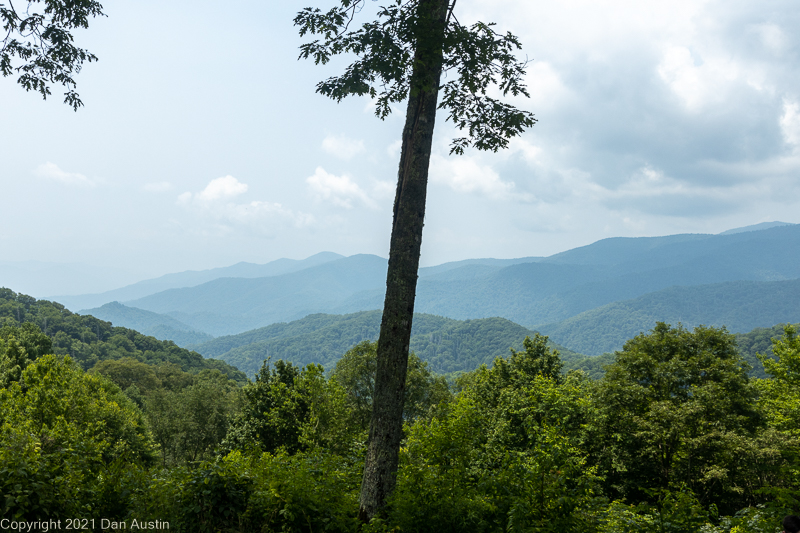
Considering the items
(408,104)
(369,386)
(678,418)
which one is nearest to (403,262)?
(408,104)

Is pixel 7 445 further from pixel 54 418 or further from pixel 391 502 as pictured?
pixel 54 418

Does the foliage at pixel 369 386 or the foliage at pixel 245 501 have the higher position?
the foliage at pixel 245 501

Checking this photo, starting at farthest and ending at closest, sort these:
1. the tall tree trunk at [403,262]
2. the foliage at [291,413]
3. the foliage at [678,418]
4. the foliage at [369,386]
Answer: the foliage at [369,386], the foliage at [291,413], the foliage at [678,418], the tall tree trunk at [403,262]

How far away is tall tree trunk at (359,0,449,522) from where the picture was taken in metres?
5.56

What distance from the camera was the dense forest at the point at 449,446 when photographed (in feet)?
16.3

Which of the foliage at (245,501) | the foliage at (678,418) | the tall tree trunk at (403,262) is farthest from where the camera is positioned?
the foliage at (678,418)

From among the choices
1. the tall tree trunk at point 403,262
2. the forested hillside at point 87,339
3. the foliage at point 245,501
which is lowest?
the forested hillside at point 87,339

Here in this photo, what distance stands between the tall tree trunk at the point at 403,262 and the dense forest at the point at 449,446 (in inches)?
14.7

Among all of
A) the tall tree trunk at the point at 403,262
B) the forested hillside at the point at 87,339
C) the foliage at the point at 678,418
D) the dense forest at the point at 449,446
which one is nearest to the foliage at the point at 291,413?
the dense forest at the point at 449,446

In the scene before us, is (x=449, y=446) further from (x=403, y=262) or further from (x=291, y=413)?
(x=291, y=413)

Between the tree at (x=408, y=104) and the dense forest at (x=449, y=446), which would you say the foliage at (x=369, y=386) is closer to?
the dense forest at (x=449, y=446)

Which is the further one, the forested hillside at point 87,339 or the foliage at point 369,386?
the forested hillside at point 87,339

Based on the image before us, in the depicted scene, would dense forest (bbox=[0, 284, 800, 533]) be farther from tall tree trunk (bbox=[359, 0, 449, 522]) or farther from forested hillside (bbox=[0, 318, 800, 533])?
tall tree trunk (bbox=[359, 0, 449, 522])

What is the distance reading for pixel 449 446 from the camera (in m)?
8.47
